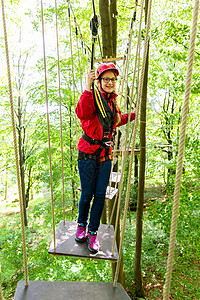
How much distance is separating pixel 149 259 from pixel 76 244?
12.4ft

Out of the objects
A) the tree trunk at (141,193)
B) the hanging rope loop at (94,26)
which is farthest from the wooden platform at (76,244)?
the tree trunk at (141,193)

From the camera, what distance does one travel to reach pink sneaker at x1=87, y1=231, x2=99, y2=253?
127 centimetres

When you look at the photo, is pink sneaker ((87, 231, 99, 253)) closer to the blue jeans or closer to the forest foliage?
the blue jeans

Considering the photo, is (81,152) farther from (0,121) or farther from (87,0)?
(0,121)

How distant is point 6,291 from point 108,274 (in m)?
2.09

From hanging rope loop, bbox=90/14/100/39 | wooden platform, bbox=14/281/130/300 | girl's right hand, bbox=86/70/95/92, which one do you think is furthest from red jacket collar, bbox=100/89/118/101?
wooden platform, bbox=14/281/130/300

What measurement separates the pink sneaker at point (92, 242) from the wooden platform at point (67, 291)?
0.73 ft

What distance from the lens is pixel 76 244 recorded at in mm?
1352

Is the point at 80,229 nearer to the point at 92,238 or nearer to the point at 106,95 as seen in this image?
the point at 92,238

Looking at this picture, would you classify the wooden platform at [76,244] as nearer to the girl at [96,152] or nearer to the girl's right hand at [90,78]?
the girl at [96,152]

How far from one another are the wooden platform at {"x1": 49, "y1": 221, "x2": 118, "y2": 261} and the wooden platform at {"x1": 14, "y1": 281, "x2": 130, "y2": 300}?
0.19 meters

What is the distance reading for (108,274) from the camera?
408cm

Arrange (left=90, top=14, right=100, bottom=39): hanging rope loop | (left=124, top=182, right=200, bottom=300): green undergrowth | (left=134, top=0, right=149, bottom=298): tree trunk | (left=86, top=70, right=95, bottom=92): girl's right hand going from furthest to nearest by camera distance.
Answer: (left=134, top=0, right=149, bottom=298): tree trunk < (left=124, top=182, right=200, bottom=300): green undergrowth < (left=90, top=14, right=100, bottom=39): hanging rope loop < (left=86, top=70, right=95, bottom=92): girl's right hand

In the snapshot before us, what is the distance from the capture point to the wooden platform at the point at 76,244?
1.25 metres
